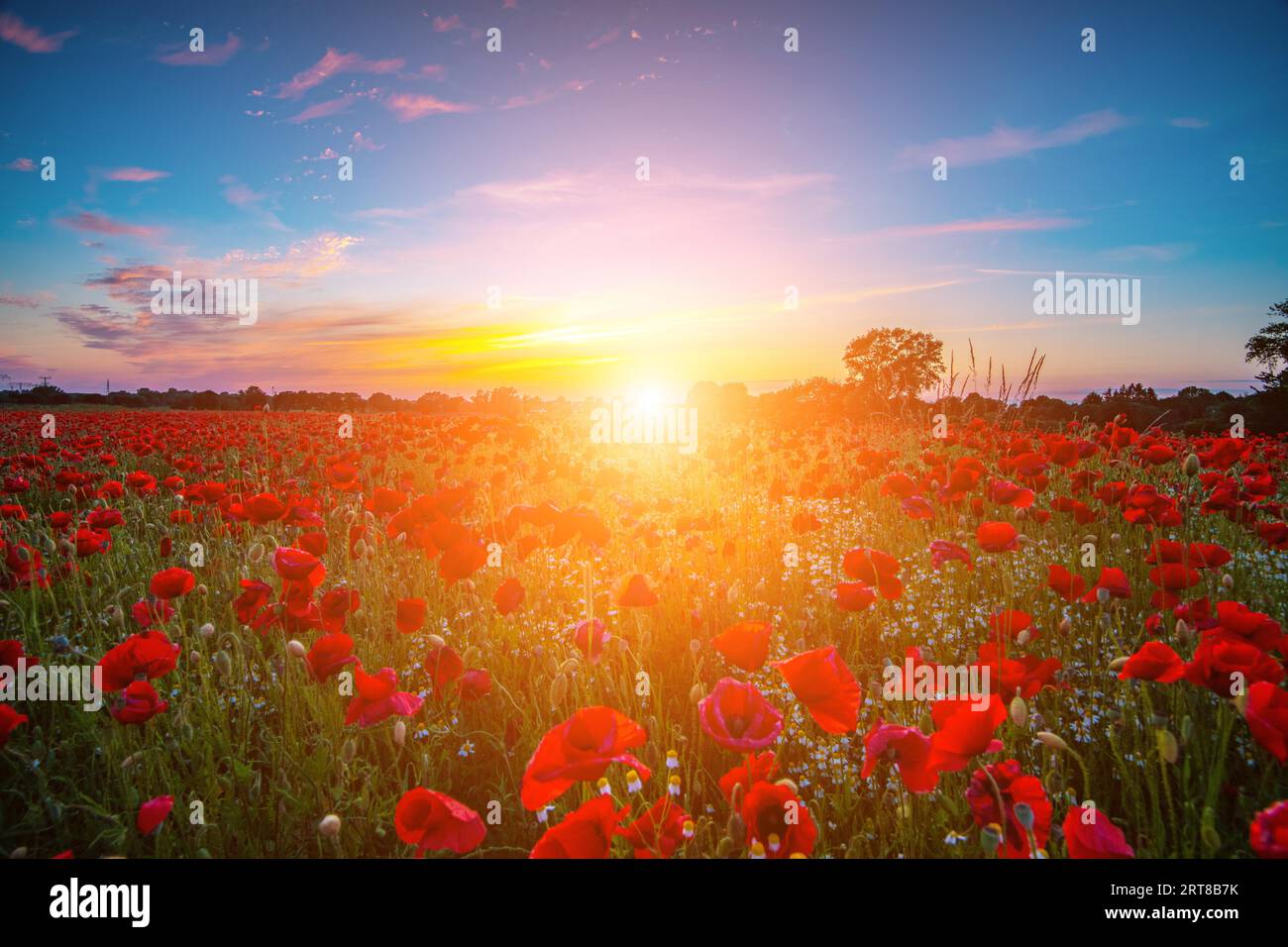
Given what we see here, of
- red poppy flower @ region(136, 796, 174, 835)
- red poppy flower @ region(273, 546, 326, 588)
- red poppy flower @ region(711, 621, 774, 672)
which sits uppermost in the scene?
red poppy flower @ region(273, 546, 326, 588)

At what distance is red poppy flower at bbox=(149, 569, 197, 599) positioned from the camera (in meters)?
2.23

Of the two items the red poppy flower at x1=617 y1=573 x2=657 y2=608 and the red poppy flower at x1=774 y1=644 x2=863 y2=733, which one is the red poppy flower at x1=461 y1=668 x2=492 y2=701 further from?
the red poppy flower at x1=774 y1=644 x2=863 y2=733

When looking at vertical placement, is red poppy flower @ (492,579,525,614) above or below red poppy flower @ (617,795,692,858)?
above

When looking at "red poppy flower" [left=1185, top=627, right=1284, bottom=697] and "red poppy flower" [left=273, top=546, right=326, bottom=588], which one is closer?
"red poppy flower" [left=1185, top=627, right=1284, bottom=697]

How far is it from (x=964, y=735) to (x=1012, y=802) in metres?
0.19

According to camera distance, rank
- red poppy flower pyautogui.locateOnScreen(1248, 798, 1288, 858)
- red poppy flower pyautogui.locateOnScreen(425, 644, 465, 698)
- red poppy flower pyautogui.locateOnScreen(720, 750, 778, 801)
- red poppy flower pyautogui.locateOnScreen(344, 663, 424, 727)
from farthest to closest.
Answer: red poppy flower pyautogui.locateOnScreen(425, 644, 465, 698) < red poppy flower pyautogui.locateOnScreen(344, 663, 424, 727) < red poppy flower pyautogui.locateOnScreen(720, 750, 778, 801) < red poppy flower pyautogui.locateOnScreen(1248, 798, 1288, 858)

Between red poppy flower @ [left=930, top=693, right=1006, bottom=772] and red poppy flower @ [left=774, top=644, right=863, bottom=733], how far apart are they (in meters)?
0.18

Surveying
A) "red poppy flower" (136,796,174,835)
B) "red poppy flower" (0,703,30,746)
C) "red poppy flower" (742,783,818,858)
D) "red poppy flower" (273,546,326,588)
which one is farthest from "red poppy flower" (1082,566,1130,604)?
"red poppy flower" (0,703,30,746)

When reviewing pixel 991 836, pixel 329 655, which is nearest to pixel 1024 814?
pixel 991 836

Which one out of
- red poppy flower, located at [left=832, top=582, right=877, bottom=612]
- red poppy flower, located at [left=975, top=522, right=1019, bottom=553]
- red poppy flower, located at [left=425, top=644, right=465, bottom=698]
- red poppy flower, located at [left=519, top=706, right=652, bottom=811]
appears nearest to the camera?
red poppy flower, located at [left=519, top=706, right=652, bottom=811]

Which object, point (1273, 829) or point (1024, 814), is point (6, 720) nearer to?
point (1024, 814)

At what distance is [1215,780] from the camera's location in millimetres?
1485

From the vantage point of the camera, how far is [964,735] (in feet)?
4.23
